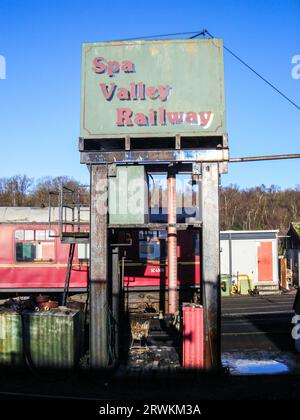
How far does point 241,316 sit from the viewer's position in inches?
682

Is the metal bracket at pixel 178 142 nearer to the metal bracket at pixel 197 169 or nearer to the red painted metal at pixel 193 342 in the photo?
the metal bracket at pixel 197 169

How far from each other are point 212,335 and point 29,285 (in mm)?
9158

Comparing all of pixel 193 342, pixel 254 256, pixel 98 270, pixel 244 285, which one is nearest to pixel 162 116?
pixel 98 270

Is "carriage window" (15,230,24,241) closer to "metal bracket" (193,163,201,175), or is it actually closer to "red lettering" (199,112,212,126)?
"metal bracket" (193,163,201,175)

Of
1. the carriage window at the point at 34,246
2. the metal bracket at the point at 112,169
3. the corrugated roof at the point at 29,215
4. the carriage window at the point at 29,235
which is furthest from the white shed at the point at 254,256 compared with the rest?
the metal bracket at the point at 112,169

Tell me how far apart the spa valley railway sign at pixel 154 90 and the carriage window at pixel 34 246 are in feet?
25.9

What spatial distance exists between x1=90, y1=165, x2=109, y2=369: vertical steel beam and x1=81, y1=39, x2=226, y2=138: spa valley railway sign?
1.06 m

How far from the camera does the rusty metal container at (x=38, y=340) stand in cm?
987

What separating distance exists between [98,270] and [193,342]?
2.41 meters

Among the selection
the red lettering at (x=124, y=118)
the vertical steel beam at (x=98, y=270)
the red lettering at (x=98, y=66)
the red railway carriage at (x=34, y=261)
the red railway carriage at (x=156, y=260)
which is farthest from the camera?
the red railway carriage at (x=34, y=261)

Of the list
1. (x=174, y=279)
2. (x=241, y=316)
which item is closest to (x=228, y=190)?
(x=241, y=316)

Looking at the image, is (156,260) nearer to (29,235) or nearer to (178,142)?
(29,235)
